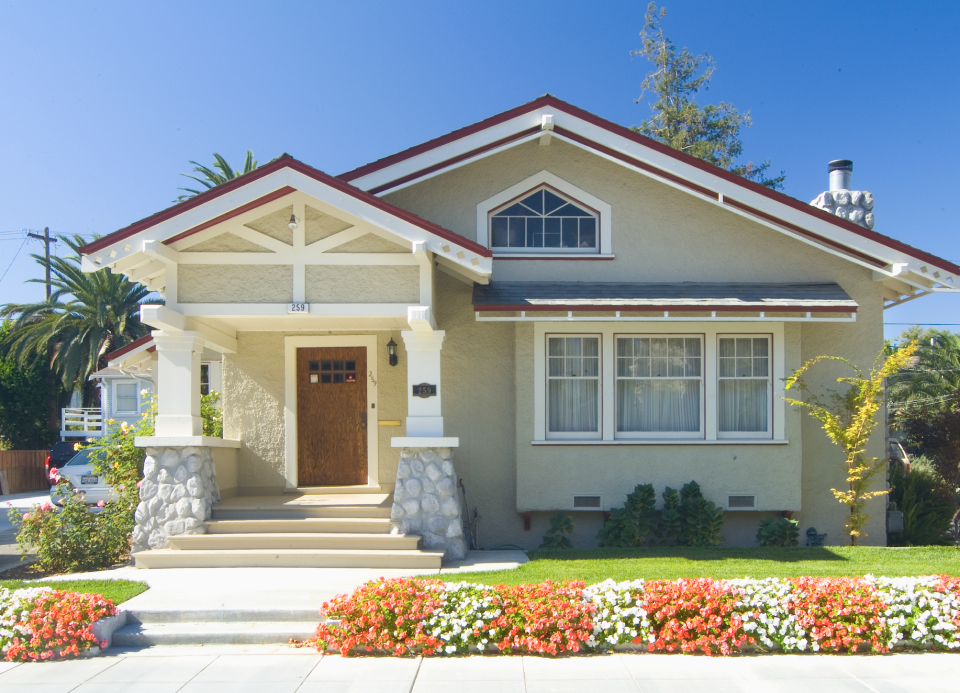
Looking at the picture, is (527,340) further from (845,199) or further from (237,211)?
(845,199)

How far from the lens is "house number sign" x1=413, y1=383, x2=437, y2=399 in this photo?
9.27 metres

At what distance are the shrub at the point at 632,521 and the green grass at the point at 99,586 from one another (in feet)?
17.9

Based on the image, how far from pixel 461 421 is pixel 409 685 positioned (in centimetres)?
516

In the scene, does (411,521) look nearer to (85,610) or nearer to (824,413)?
(85,610)

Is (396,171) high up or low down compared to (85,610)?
up

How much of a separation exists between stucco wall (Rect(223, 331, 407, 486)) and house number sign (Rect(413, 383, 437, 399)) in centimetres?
170

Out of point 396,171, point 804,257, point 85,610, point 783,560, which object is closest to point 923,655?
point 783,560

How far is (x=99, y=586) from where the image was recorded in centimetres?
788

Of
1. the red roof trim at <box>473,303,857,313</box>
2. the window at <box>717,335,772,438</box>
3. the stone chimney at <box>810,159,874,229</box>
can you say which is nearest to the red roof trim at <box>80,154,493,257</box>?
the red roof trim at <box>473,303,857,313</box>

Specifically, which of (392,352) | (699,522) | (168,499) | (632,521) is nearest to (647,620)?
(632,521)

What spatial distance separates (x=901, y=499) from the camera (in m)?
11.3

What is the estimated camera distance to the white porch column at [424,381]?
30.2 feet

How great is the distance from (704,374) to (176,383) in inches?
264

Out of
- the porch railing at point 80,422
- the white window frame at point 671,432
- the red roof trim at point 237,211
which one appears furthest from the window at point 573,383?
the porch railing at point 80,422
